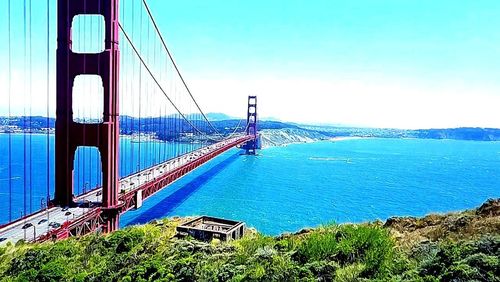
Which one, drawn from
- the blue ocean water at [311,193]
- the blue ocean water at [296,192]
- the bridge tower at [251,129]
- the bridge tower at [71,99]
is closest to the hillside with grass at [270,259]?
the bridge tower at [71,99]

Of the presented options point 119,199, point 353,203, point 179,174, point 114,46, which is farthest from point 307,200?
point 114,46

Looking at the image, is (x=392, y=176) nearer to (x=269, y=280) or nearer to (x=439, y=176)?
(x=439, y=176)

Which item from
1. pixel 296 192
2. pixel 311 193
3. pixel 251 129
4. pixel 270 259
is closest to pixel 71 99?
pixel 270 259

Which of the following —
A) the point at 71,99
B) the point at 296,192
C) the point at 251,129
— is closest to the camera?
the point at 71,99

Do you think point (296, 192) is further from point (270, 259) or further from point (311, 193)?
point (270, 259)

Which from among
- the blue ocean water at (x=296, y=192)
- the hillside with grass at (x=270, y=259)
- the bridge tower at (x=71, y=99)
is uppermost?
the bridge tower at (x=71, y=99)

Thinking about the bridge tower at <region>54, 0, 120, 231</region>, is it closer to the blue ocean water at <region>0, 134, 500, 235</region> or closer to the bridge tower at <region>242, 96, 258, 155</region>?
the blue ocean water at <region>0, 134, 500, 235</region>

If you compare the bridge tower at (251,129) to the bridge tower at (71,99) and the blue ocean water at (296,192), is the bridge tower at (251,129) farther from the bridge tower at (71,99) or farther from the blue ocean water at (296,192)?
the bridge tower at (71,99)
